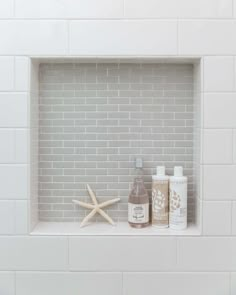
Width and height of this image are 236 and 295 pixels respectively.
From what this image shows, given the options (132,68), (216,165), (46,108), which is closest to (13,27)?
(46,108)

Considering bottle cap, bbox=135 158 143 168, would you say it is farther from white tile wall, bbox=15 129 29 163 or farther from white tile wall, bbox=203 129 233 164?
white tile wall, bbox=15 129 29 163

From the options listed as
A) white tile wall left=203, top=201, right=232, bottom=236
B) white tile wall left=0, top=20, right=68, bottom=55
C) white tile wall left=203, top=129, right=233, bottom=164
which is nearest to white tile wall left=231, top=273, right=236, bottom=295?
white tile wall left=203, top=201, right=232, bottom=236

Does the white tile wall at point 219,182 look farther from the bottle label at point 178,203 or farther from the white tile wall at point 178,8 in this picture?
the white tile wall at point 178,8

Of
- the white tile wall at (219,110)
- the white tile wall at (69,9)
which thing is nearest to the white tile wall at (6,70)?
the white tile wall at (69,9)

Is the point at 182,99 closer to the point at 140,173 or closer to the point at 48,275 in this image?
the point at 140,173

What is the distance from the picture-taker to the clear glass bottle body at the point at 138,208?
1089 millimetres

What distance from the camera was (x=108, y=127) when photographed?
114cm

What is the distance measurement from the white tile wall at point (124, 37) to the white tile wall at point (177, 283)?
640 millimetres

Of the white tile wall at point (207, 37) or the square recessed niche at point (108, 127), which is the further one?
the square recessed niche at point (108, 127)

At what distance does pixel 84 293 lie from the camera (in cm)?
107

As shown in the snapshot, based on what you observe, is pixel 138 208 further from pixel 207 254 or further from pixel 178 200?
pixel 207 254

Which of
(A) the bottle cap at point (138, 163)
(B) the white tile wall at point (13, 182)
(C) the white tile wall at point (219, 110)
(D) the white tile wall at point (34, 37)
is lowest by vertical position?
(B) the white tile wall at point (13, 182)

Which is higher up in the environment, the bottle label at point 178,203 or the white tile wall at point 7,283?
the bottle label at point 178,203

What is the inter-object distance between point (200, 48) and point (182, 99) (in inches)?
6.7
